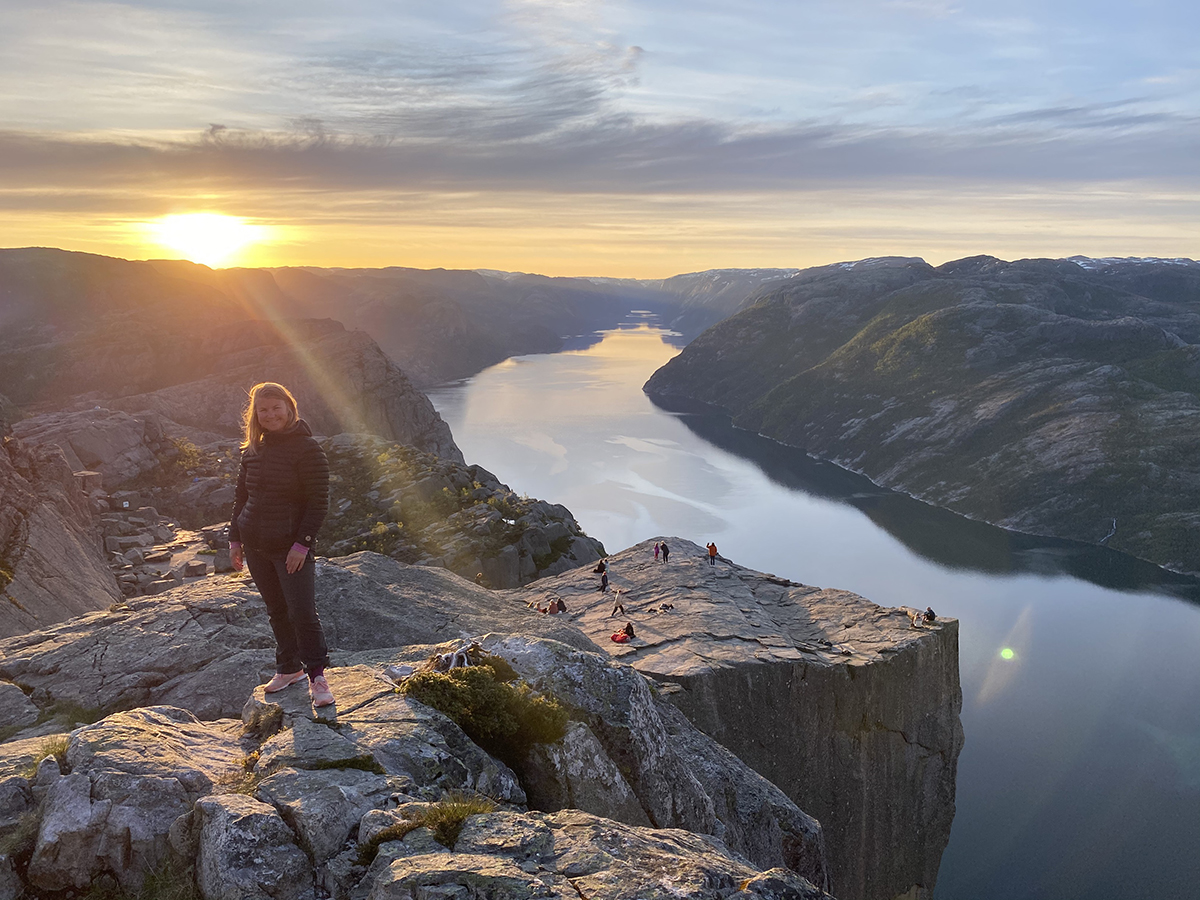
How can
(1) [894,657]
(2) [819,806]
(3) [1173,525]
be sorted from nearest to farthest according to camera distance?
(2) [819,806] → (1) [894,657] → (3) [1173,525]

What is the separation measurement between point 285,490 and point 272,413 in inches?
45.1

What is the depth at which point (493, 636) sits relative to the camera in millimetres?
13477

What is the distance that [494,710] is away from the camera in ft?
37.6

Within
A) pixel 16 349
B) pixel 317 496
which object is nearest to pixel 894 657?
pixel 317 496

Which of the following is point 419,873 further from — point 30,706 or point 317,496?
point 30,706

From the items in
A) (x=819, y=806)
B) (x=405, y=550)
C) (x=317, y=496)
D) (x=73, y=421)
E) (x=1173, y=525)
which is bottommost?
(x=1173, y=525)

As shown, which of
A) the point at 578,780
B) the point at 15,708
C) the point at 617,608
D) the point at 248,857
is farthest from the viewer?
the point at 617,608

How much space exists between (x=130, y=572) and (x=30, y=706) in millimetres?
33692

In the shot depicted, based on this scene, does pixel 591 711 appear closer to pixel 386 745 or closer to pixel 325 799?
pixel 386 745

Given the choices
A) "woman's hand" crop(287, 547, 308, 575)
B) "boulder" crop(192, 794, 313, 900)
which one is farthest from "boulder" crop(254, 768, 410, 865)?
"woman's hand" crop(287, 547, 308, 575)

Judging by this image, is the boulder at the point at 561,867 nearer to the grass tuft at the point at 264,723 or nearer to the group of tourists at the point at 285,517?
the grass tuft at the point at 264,723

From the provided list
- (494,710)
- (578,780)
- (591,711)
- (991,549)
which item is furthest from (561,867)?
(991,549)

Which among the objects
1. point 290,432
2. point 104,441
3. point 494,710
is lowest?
point 104,441

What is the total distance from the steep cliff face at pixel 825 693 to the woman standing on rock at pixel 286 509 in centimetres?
1834
